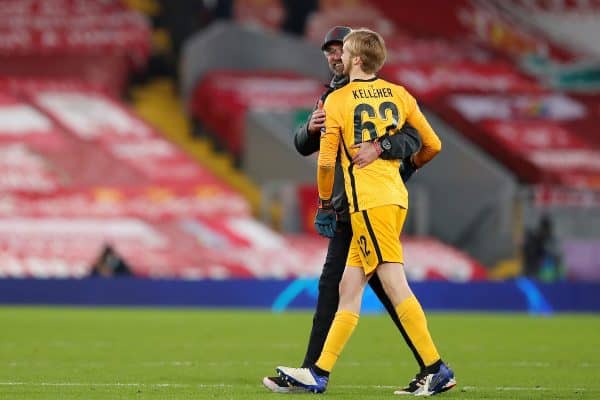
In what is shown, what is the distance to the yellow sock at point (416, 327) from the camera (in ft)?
26.3

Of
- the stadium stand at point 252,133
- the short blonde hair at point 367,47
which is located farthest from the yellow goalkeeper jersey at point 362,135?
the stadium stand at point 252,133

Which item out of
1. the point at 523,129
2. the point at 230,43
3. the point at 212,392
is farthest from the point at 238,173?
the point at 212,392

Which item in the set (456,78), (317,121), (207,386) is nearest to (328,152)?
(317,121)

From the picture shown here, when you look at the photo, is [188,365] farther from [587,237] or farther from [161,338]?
[587,237]

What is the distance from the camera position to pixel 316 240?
27.3 metres

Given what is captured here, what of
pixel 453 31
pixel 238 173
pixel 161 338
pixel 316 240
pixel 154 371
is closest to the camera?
pixel 154 371

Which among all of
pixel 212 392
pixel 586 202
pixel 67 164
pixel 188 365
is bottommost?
pixel 67 164

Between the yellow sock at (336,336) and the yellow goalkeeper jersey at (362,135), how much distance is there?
1.99ft

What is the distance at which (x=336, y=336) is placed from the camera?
8.16 meters

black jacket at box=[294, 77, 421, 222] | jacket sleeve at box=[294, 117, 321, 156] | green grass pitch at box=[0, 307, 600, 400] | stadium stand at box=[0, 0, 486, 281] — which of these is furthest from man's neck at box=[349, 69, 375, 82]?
stadium stand at box=[0, 0, 486, 281]

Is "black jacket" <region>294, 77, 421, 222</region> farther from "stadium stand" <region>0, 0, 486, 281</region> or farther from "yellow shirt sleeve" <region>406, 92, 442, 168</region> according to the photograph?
"stadium stand" <region>0, 0, 486, 281</region>

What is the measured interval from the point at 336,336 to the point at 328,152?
3.41 feet

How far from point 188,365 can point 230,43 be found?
2179 cm

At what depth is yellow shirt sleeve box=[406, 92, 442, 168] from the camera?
8.17m
